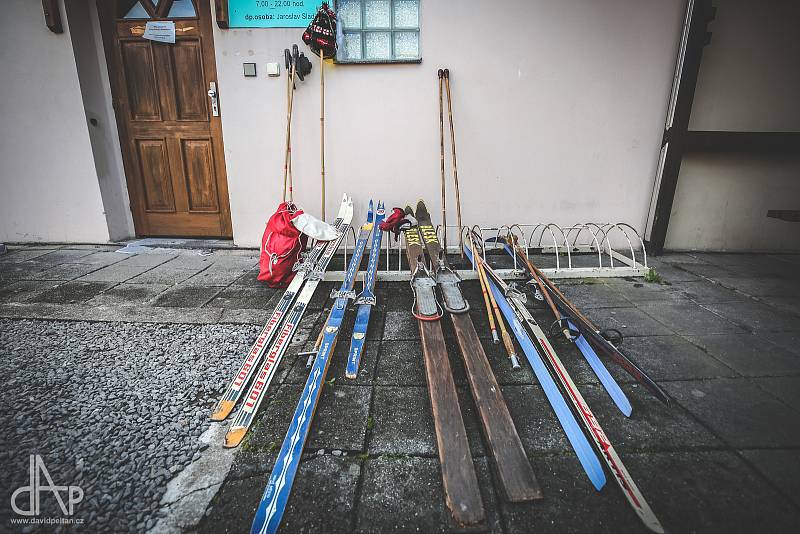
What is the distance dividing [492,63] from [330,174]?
213 cm

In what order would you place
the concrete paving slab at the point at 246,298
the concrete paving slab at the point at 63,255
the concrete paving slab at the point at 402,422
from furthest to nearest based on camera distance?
1. the concrete paving slab at the point at 63,255
2. the concrete paving slab at the point at 246,298
3. the concrete paving slab at the point at 402,422

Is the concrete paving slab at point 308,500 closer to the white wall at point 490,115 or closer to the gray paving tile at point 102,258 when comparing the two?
the white wall at point 490,115

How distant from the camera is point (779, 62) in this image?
3.93 m

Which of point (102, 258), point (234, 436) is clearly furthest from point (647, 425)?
point (102, 258)

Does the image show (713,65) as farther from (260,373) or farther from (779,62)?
(260,373)

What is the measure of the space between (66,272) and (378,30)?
3.98 metres

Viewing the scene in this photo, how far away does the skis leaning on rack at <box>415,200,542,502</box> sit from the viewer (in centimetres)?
135

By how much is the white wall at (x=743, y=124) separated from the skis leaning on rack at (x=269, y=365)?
4364 mm

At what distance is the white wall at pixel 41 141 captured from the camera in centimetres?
398

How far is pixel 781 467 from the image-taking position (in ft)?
4.83

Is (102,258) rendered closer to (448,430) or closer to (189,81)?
(189,81)

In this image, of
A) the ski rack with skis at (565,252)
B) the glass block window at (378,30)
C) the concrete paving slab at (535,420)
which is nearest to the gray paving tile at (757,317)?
the ski rack with skis at (565,252)

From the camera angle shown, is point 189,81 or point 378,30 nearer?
point 378,30

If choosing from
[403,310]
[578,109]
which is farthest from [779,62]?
[403,310]
